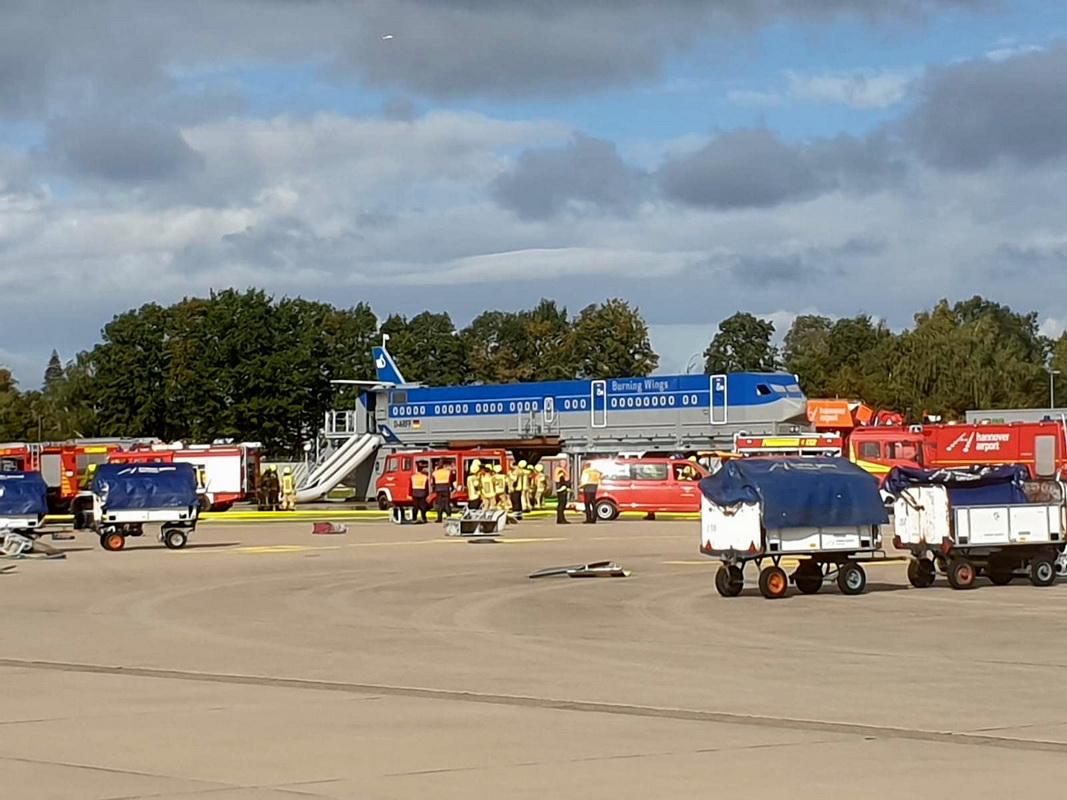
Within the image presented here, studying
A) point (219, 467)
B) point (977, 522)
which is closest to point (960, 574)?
point (977, 522)

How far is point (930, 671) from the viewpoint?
556 inches

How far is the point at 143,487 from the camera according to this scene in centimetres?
3488

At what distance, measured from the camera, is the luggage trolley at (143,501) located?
1363 inches

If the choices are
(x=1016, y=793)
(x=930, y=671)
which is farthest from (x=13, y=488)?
(x=1016, y=793)

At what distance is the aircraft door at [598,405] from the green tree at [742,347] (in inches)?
2789

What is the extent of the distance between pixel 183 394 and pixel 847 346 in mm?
49880

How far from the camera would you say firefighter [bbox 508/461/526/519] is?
51.7m

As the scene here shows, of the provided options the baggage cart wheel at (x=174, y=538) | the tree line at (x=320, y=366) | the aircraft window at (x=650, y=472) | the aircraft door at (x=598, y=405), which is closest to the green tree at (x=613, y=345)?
the tree line at (x=320, y=366)

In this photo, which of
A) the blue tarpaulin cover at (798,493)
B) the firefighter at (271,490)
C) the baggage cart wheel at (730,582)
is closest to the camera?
the blue tarpaulin cover at (798,493)

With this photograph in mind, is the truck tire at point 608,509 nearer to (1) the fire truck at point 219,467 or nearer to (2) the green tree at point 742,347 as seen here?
(1) the fire truck at point 219,467

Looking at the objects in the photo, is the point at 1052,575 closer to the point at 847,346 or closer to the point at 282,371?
the point at 282,371

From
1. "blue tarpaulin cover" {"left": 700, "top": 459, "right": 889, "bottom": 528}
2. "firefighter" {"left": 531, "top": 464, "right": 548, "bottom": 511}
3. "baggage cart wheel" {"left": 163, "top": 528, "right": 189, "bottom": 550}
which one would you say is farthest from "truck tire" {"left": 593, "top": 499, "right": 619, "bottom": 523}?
"blue tarpaulin cover" {"left": 700, "top": 459, "right": 889, "bottom": 528}

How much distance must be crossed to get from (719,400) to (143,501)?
30310mm

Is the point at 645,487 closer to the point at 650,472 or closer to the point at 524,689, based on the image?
the point at 650,472
